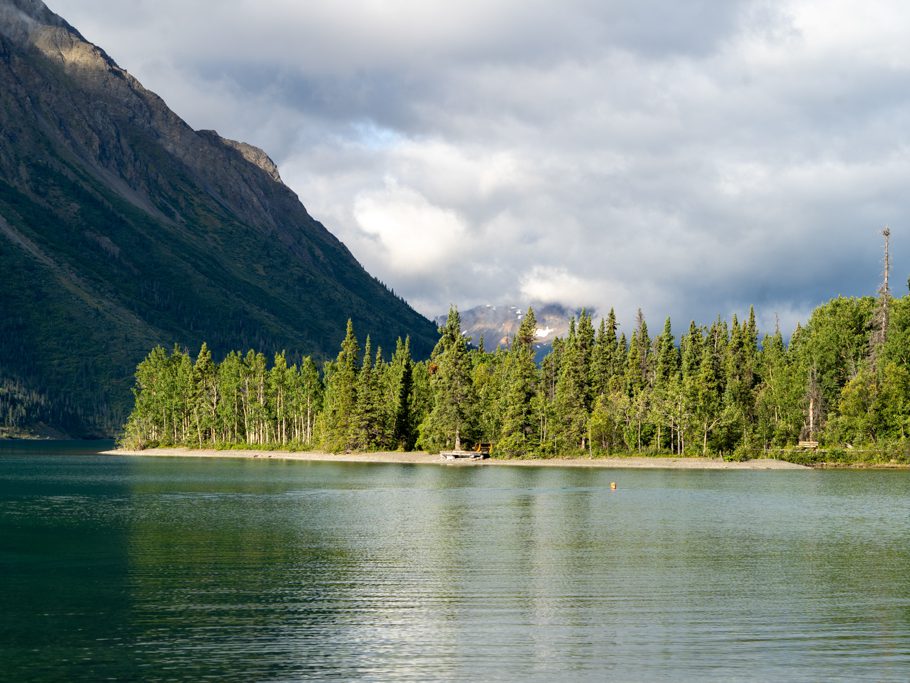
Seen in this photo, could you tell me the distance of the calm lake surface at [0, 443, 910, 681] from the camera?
33625 mm

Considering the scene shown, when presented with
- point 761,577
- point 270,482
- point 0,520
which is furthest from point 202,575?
point 270,482

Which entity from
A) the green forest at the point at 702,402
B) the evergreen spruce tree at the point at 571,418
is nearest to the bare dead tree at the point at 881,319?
the green forest at the point at 702,402

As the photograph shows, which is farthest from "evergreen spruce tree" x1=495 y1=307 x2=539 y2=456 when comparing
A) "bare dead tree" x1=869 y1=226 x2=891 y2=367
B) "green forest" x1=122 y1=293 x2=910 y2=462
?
"bare dead tree" x1=869 y1=226 x2=891 y2=367

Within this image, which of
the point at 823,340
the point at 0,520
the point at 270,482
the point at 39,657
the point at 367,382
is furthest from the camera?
the point at 367,382

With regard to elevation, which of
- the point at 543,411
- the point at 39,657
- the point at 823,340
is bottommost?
the point at 39,657

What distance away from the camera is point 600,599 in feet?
146

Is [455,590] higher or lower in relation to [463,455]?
lower

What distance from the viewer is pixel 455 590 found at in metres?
46.4

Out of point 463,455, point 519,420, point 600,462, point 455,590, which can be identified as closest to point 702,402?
point 600,462

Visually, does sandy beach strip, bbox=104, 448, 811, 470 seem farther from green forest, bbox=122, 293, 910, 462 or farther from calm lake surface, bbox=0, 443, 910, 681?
calm lake surface, bbox=0, 443, 910, 681

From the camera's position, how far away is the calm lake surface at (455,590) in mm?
33625

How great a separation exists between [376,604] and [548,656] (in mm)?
11119

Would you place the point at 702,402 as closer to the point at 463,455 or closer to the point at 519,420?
the point at 519,420

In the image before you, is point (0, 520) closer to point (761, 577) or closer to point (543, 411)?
point (761, 577)
